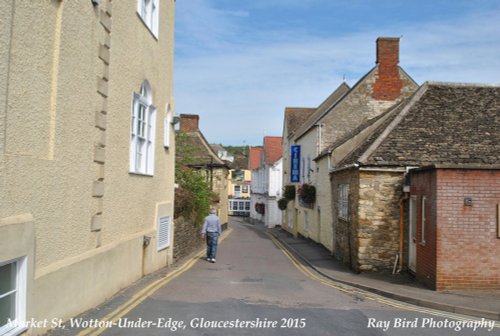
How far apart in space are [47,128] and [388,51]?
68.6 ft

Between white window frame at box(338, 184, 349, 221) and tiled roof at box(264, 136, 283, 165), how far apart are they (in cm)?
2974

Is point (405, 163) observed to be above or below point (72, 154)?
above

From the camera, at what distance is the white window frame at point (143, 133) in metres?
10.9

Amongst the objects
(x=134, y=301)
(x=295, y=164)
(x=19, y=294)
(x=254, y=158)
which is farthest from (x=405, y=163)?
(x=254, y=158)

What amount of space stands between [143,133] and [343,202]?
8680 millimetres

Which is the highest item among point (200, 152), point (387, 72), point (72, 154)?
point (387, 72)

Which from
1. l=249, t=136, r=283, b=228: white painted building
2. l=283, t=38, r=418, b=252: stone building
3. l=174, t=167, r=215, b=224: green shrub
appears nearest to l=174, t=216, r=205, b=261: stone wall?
l=174, t=167, r=215, b=224: green shrub

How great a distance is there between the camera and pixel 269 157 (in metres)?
49.3

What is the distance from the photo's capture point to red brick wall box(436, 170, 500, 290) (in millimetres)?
10742

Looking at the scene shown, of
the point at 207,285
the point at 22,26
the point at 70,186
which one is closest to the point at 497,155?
the point at 207,285

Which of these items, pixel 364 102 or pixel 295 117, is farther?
pixel 295 117

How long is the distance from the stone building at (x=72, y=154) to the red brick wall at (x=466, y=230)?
23.5ft

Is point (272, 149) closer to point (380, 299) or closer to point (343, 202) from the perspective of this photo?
point (343, 202)

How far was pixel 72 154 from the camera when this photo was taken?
7.18 meters
